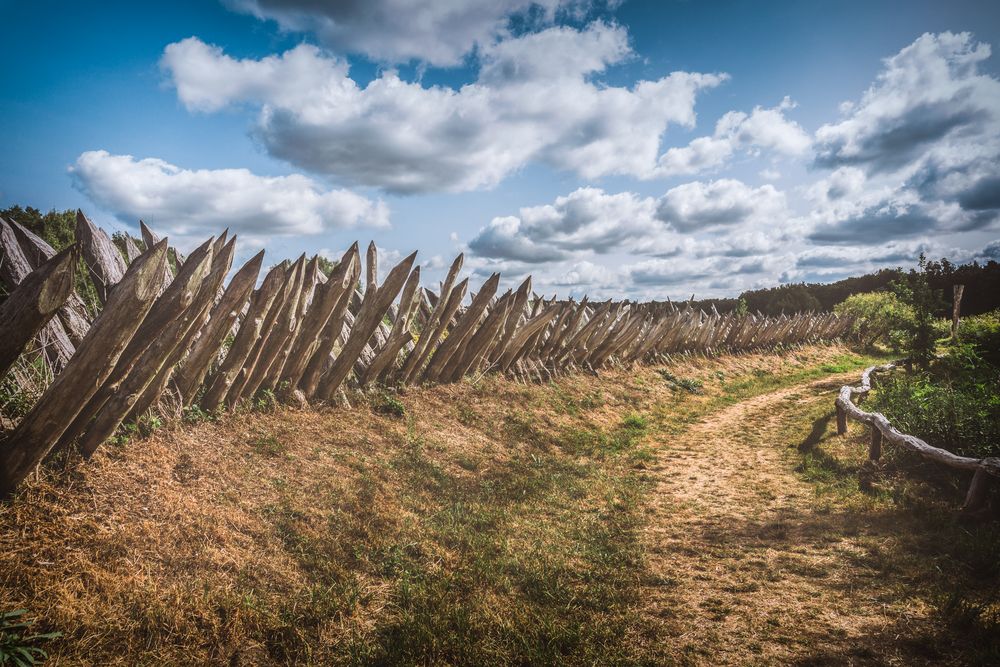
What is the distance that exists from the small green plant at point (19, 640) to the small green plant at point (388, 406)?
3.61 m

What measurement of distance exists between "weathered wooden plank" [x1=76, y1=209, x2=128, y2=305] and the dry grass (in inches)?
51.1

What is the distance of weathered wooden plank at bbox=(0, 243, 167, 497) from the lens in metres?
2.64

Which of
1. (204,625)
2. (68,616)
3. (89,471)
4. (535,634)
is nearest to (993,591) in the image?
(535,634)

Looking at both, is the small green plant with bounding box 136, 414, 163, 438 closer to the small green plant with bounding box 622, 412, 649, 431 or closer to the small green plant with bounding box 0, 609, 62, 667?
the small green plant with bounding box 0, 609, 62, 667

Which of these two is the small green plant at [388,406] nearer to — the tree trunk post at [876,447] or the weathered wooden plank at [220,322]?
the weathered wooden plank at [220,322]

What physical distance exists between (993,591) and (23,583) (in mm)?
5744

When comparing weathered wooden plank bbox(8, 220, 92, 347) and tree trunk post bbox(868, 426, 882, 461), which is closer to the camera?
weathered wooden plank bbox(8, 220, 92, 347)

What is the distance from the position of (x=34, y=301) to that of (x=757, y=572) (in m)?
4.89

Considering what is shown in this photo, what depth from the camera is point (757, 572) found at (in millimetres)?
3490

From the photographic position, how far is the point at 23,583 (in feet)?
7.22

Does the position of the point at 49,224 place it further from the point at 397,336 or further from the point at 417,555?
the point at 417,555

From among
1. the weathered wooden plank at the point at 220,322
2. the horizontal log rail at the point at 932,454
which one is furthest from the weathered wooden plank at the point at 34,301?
the horizontal log rail at the point at 932,454

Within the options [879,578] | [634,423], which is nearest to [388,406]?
[634,423]

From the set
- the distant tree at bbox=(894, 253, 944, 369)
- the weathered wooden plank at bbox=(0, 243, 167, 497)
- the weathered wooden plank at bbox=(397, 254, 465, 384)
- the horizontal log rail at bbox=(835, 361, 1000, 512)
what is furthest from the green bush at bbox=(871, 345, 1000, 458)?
the weathered wooden plank at bbox=(0, 243, 167, 497)
